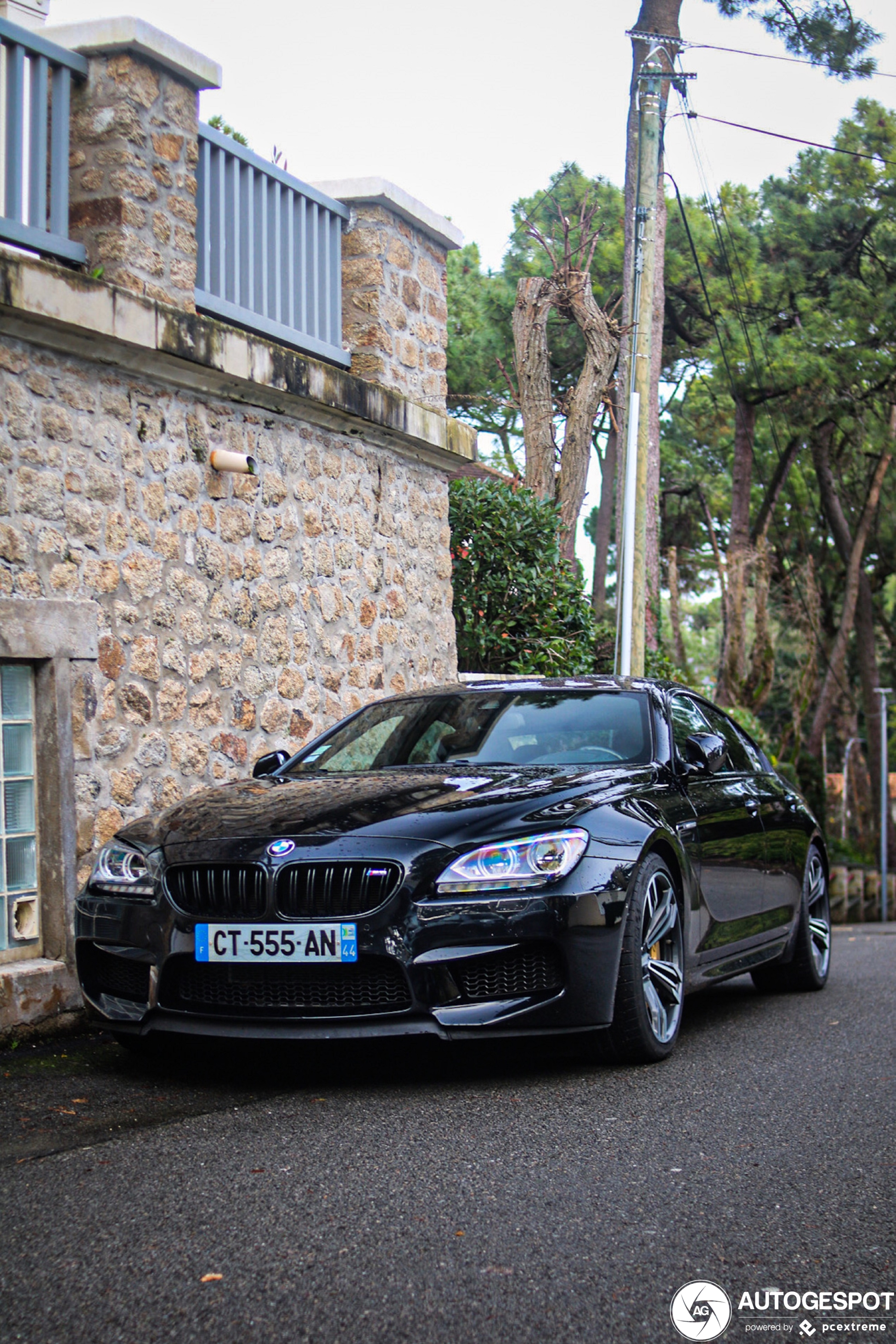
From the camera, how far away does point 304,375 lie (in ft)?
27.5

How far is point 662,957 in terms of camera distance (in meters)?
5.35

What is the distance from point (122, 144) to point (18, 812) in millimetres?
3337

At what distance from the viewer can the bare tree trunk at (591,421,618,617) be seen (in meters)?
32.6

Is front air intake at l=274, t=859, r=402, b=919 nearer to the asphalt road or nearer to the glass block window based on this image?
the asphalt road

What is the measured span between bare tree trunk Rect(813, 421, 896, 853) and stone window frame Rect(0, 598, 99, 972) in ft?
76.6

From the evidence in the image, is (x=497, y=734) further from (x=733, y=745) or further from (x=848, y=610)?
(x=848, y=610)

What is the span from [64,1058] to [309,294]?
18.2ft

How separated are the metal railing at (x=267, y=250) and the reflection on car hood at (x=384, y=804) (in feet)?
11.8

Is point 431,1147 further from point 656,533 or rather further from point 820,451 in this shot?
point 820,451

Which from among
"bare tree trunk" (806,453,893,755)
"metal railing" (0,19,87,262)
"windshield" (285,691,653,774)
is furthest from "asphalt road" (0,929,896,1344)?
"bare tree trunk" (806,453,893,755)

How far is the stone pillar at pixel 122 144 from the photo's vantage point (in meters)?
7.16

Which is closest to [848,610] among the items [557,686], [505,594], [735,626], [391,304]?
[735,626]

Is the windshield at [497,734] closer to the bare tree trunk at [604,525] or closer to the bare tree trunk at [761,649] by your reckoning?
the bare tree trunk at [761,649]

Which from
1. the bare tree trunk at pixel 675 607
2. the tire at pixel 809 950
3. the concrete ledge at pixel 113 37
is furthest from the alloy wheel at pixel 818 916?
the bare tree trunk at pixel 675 607
